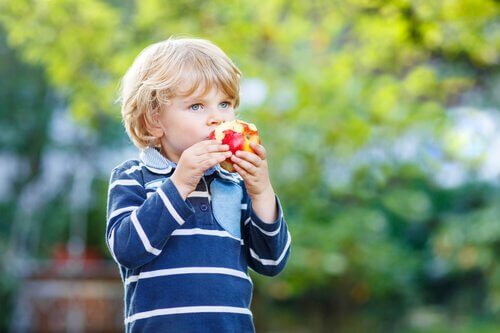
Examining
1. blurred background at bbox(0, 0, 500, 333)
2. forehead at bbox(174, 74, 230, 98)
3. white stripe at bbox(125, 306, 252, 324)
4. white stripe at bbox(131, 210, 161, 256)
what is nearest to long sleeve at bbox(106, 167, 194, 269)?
white stripe at bbox(131, 210, 161, 256)

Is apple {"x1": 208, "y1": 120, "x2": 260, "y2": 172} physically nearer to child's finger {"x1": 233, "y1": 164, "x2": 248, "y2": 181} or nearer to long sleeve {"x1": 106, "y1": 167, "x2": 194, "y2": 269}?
child's finger {"x1": 233, "y1": 164, "x2": 248, "y2": 181}

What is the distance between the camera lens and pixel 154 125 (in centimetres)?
187

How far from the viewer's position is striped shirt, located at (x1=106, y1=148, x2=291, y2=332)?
168 cm

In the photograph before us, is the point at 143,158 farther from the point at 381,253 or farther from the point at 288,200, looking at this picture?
the point at 381,253

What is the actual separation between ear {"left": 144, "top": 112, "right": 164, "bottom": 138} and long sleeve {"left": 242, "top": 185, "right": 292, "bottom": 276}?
25 centimetres

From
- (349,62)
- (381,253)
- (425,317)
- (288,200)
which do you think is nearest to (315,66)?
(349,62)

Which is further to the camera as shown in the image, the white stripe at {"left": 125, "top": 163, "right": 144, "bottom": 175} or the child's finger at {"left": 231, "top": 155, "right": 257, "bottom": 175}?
the white stripe at {"left": 125, "top": 163, "right": 144, "bottom": 175}

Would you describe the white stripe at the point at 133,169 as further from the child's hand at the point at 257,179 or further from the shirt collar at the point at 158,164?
the child's hand at the point at 257,179

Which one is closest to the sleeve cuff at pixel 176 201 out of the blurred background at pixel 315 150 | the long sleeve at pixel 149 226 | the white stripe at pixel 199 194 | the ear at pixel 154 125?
the long sleeve at pixel 149 226

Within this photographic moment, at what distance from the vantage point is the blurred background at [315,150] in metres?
5.14

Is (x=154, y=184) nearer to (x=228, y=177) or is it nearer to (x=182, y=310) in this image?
(x=228, y=177)

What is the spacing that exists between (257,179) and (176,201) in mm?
186

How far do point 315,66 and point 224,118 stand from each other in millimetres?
4508

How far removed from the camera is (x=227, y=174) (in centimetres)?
190
